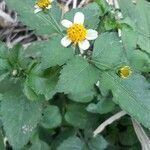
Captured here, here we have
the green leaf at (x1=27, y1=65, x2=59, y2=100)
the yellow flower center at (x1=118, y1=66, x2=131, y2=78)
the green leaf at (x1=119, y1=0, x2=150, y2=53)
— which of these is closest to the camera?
the yellow flower center at (x1=118, y1=66, x2=131, y2=78)

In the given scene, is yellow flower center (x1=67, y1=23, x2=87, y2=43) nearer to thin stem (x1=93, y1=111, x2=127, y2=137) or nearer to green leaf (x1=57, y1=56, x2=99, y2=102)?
green leaf (x1=57, y1=56, x2=99, y2=102)

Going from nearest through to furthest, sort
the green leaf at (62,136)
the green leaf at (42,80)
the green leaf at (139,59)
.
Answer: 1. the green leaf at (42,80)
2. the green leaf at (139,59)
3. the green leaf at (62,136)

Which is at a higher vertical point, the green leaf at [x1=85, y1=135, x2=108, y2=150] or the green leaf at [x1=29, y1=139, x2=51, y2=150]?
the green leaf at [x1=85, y1=135, x2=108, y2=150]

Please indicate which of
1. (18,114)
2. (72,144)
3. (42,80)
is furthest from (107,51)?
(72,144)

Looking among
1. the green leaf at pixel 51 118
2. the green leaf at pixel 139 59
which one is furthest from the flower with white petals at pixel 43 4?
the green leaf at pixel 51 118

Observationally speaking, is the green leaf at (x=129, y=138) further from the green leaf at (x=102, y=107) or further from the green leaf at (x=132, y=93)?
the green leaf at (x=132, y=93)

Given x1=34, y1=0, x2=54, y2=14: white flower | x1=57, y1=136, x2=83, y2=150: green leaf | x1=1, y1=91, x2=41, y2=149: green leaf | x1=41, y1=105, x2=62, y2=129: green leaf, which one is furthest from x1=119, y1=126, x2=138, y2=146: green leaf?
x1=34, y1=0, x2=54, y2=14: white flower

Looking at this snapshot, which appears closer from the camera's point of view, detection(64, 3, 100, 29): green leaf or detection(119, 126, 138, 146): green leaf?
detection(64, 3, 100, 29): green leaf
